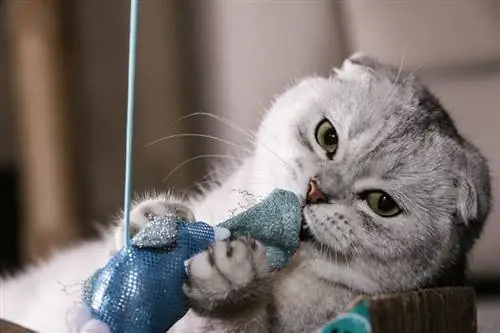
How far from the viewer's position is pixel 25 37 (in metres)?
1.95

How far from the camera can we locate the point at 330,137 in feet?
3.19

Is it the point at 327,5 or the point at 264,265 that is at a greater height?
the point at 327,5

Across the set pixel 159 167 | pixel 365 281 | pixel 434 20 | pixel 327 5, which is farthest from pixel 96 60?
pixel 365 281

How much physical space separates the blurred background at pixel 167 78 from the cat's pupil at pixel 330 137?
36 centimetres

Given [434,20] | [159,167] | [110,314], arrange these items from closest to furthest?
1. [110,314]
2. [434,20]
3. [159,167]

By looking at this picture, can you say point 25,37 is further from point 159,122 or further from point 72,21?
point 159,122

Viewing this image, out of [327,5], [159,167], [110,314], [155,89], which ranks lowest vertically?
[159,167]

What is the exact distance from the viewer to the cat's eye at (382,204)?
0.91 metres

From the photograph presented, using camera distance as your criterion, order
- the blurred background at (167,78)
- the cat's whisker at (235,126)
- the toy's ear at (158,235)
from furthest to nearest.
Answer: the blurred background at (167,78) < the cat's whisker at (235,126) < the toy's ear at (158,235)

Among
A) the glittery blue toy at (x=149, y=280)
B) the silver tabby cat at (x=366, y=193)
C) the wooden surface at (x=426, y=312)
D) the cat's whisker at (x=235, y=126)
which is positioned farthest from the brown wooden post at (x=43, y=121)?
the wooden surface at (x=426, y=312)

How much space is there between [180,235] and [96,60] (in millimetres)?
1353

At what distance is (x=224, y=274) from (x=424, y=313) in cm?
18

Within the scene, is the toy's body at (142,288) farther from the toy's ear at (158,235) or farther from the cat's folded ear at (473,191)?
the cat's folded ear at (473,191)

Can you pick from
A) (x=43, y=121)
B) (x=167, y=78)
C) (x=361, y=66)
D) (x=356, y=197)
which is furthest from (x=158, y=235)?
(x=43, y=121)
